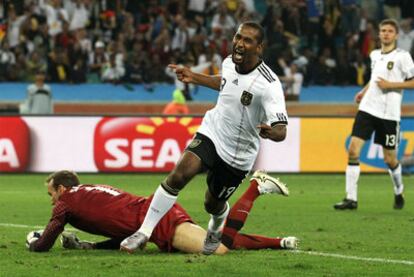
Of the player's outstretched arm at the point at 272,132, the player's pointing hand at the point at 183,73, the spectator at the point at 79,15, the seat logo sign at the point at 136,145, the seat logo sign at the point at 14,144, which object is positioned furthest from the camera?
the spectator at the point at 79,15

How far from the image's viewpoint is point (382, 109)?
15414 millimetres

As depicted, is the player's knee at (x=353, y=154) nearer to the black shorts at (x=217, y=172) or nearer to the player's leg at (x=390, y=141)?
the player's leg at (x=390, y=141)

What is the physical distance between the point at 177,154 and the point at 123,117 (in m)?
1.22

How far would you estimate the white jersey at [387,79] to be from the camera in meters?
15.3

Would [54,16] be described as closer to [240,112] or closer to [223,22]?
[223,22]

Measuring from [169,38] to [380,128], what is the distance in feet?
46.7

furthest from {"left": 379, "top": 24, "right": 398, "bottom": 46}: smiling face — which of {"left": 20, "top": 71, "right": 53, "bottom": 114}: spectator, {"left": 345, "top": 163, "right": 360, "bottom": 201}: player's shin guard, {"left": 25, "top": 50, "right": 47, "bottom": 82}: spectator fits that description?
{"left": 25, "top": 50, "right": 47, "bottom": 82}: spectator

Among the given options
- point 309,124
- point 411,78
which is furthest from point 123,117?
point 411,78

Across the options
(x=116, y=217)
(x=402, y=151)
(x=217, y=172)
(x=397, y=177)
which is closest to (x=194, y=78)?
(x=217, y=172)

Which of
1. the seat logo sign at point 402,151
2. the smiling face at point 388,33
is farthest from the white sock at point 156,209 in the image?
the seat logo sign at point 402,151

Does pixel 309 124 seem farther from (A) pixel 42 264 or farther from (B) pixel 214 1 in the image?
(A) pixel 42 264

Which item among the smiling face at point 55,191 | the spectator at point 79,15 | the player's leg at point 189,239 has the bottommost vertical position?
the spectator at point 79,15

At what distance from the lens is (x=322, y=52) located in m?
29.4

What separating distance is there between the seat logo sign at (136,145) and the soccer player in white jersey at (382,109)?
269 inches
